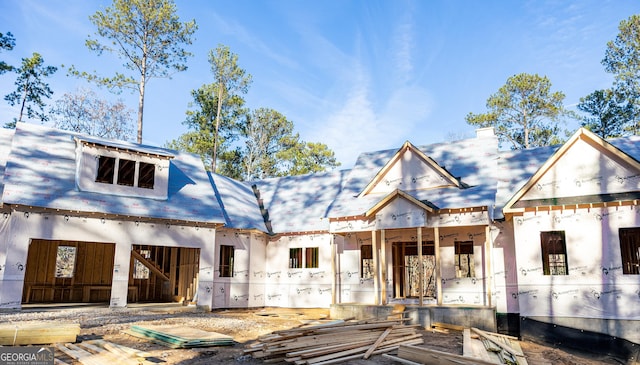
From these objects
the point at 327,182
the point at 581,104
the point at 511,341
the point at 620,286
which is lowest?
the point at 511,341

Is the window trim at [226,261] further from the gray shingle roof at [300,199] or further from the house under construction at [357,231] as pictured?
the gray shingle roof at [300,199]

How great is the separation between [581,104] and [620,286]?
23676 mm

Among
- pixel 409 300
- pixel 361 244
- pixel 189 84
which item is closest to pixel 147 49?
pixel 189 84

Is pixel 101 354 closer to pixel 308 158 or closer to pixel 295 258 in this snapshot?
pixel 295 258

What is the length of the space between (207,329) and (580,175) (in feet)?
40.2

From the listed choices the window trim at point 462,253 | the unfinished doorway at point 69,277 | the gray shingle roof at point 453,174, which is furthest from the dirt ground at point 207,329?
the unfinished doorway at point 69,277

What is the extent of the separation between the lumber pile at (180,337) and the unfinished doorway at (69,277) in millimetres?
11034

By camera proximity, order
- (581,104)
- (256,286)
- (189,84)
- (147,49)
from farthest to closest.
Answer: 1. (189,84)
2. (581,104)
3. (147,49)
4. (256,286)

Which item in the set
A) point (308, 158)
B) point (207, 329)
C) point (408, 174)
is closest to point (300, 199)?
point (408, 174)

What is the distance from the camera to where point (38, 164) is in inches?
680

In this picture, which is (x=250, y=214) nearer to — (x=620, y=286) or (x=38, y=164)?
(x=38, y=164)

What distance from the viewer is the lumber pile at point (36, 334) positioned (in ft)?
31.8

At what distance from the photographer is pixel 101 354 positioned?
9062mm

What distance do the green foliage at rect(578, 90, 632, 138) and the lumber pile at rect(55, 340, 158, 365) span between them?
1278 inches
